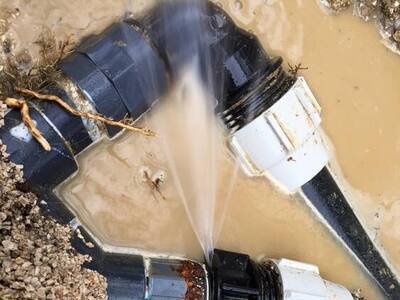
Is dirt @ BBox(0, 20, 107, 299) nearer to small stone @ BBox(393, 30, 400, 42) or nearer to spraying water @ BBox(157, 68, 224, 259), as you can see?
spraying water @ BBox(157, 68, 224, 259)

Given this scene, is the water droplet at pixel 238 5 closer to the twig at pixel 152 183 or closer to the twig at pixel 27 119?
the twig at pixel 152 183

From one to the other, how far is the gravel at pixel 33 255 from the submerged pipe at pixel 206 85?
55 millimetres

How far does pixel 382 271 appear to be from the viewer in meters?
3.37

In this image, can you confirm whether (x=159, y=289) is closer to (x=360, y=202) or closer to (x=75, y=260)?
Result: (x=75, y=260)

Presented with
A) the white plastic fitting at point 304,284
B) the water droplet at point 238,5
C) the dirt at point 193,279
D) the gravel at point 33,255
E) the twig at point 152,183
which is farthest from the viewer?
the water droplet at point 238,5

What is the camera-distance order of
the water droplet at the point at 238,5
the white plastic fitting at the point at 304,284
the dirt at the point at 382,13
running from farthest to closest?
the dirt at the point at 382,13, the water droplet at the point at 238,5, the white plastic fitting at the point at 304,284

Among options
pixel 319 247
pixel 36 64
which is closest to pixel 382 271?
pixel 319 247

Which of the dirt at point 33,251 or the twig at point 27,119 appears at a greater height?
the twig at point 27,119

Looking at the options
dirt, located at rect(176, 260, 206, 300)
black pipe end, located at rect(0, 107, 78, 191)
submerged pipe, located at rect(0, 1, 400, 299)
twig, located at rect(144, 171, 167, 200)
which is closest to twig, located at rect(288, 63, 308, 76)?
submerged pipe, located at rect(0, 1, 400, 299)

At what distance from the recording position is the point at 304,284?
9.89ft

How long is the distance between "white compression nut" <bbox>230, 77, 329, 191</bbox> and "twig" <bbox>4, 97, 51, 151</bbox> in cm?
83

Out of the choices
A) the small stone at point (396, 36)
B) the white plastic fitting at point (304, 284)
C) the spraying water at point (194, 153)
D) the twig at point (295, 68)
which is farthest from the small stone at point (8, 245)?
the small stone at point (396, 36)

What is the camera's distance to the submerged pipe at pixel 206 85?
2.77m

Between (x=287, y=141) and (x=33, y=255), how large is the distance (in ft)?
3.69
